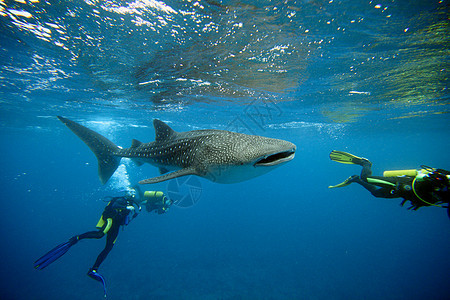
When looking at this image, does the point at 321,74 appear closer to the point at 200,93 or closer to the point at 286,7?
the point at 286,7

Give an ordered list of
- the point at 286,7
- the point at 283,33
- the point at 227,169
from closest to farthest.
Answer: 1. the point at 227,169
2. the point at 286,7
3. the point at 283,33

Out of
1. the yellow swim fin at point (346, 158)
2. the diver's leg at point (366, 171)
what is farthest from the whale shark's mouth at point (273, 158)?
the diver's leg at point (366, 171)

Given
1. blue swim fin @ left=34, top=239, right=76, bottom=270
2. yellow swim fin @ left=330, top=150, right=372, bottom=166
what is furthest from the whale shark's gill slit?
blue swim fin @ left=34, top=239, right=76, bottom=270

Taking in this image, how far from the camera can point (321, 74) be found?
955 centimetres

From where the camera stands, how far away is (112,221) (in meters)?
6.97

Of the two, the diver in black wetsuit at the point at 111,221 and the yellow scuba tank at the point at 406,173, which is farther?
the diver in black wetsuit at the point at 111,221

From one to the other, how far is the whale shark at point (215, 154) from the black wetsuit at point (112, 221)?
3.30 metres

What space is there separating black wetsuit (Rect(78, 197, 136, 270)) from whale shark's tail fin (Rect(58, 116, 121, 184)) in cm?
215

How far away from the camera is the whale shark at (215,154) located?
2152 mm

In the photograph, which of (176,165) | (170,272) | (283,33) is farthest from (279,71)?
(170,272)

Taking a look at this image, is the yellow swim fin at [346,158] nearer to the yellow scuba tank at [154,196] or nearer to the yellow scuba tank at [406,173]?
the yellow scuba tank at [406,173]

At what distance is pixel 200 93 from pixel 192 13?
24.3ft

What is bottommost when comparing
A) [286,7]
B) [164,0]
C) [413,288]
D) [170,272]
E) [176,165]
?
[170,272]

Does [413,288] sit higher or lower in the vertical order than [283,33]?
lower
